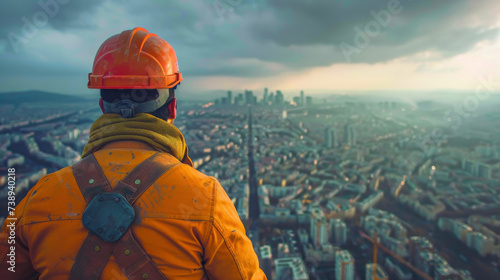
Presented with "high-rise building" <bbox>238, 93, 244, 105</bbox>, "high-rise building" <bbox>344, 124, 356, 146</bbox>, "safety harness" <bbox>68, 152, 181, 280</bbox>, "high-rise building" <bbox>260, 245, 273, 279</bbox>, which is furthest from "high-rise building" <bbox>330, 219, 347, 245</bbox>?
"high-rise building" <bbox>238, 93, 244, 105</bbox>

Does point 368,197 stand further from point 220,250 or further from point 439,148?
point 439,148

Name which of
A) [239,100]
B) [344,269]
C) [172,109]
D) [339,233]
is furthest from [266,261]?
[239,100]

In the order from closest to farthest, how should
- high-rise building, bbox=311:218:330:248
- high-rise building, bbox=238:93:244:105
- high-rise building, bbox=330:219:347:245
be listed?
high-rise building, bbox=311:218:330:248, high-rise building, bbox=330:219:347:245, high-rise building, bbox=238:93:244:105

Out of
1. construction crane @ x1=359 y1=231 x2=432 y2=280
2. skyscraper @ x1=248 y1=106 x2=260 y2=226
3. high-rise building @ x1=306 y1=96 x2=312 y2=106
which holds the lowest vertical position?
construction crane @ x1=359 y1=231 x2=432 y2=280

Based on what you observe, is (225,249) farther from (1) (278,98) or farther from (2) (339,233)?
(1) (278,98)

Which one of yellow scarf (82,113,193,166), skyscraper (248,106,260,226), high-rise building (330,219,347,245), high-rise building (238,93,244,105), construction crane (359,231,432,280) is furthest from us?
high-rise building (238,93,244,105)

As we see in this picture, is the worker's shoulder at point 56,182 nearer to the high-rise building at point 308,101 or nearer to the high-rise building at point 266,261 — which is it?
the high-rise building at point 266,261

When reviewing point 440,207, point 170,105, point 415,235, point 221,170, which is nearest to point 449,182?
point 440,207

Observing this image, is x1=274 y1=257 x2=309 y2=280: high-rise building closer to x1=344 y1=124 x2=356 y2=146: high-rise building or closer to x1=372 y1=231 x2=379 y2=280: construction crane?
x1=372 y1=231 x2=379 y2=280: construction crane
